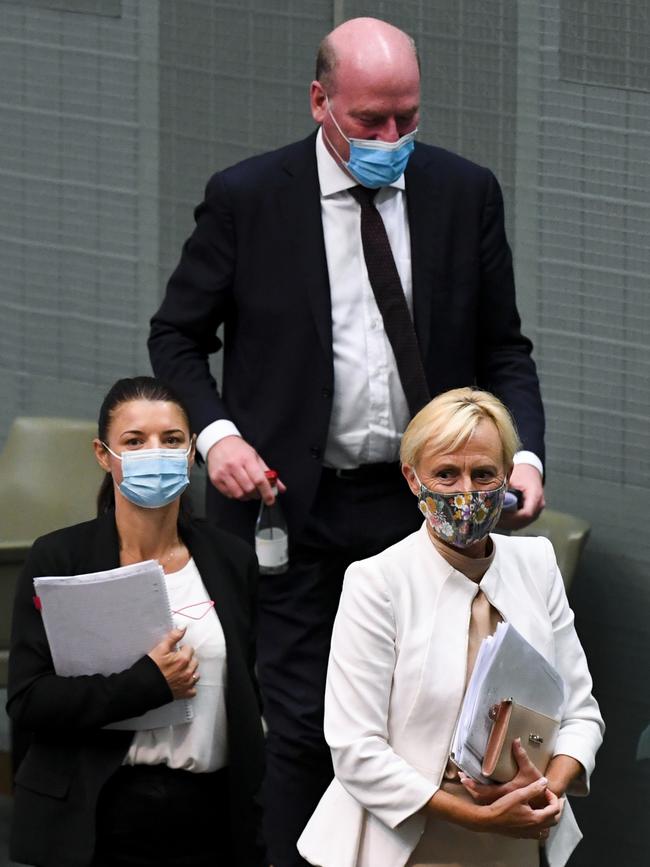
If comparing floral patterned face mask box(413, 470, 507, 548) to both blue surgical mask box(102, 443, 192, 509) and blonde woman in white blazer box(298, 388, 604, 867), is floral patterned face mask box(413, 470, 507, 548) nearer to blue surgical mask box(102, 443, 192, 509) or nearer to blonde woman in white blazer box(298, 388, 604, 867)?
blonde woman in white blazer box(298, 388, 604, 867)

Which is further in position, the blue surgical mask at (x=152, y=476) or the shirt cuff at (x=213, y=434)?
the shirt cuff at (x=213, y=434)

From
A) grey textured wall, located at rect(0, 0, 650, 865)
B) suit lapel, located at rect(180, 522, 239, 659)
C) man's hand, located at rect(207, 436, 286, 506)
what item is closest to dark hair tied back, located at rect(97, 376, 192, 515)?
suit lapel, located at rect(180, 522, 239, 659)

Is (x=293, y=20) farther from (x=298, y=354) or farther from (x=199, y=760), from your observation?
(x=199, y=760)

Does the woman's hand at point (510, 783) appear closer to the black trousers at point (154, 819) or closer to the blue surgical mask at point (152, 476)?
the black trousers at point (154, 819)

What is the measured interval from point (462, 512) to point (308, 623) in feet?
3.49

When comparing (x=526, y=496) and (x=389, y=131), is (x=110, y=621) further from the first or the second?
(x=389, y=131)

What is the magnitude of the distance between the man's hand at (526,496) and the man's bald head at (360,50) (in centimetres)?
83

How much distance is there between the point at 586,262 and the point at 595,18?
1.96ft

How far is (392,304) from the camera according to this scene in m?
3.79

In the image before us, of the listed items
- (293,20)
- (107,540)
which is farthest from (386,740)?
(293,20)

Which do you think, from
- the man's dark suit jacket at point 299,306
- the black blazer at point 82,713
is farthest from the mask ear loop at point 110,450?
the man's dark suit jacket at point 299,306

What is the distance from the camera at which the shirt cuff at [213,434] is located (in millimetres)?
3723

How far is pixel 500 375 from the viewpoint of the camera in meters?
3.91

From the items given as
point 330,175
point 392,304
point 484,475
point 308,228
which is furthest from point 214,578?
point 330,175
